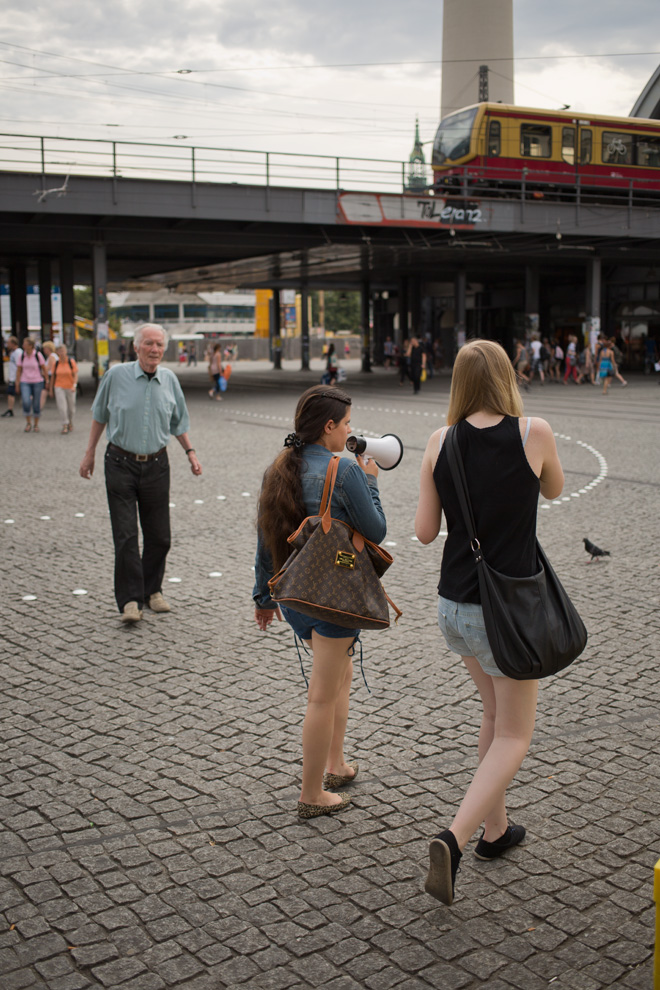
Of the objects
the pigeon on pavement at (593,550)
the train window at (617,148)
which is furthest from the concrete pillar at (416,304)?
the pigeon on pavement at (593,550)

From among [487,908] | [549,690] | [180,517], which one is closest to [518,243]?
[180,517]

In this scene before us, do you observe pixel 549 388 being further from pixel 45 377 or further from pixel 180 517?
pixel 180 517

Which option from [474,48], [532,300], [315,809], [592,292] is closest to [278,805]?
[315,809]

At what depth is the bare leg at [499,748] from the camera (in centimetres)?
308

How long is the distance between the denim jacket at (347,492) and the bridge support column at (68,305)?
88.7ft

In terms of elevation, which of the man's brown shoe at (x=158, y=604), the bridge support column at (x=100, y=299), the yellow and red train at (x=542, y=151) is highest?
the yellow and red train at (x=542, y=151)

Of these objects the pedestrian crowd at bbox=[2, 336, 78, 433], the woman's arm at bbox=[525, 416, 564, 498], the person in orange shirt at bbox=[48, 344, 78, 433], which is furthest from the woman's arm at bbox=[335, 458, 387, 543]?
the pedestrian crowd at bbox=[2, 336, 78, 433]

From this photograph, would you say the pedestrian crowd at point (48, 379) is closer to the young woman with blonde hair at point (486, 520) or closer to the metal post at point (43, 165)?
the metal post at point (43, 165)

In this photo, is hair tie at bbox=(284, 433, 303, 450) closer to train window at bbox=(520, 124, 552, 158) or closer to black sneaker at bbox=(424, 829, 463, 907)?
black sneaker at bbox=(424, 829, 463, 907)

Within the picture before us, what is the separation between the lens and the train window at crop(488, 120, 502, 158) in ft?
97.9

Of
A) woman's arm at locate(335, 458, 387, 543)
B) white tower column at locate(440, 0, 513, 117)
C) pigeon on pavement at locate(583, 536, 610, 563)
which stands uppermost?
white tower column at locate(440, 0, 513, 117)

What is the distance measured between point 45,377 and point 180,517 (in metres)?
10.9

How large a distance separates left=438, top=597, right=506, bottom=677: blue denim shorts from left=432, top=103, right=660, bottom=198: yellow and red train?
1082 inches

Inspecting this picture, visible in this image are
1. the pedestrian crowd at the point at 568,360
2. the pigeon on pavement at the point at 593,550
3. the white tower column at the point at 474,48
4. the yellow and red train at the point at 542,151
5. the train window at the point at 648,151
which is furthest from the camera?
the white tower column at the point at 474,48
